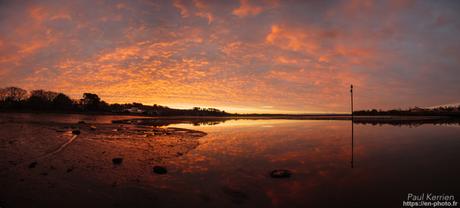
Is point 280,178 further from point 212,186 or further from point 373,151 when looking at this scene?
point 373,151

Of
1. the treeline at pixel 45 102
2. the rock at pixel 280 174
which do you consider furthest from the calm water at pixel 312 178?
the treeline at pixel 45 102

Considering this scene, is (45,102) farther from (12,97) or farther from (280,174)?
(280,174)

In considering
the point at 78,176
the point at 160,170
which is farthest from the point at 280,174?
the point at 78,176

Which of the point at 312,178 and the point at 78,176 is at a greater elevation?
the point at 312,178

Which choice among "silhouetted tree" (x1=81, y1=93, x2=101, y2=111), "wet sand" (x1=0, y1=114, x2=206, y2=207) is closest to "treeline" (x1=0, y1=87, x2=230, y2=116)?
"silhouetted tree" (x1=81, y1=93, x2=101, y2=111)

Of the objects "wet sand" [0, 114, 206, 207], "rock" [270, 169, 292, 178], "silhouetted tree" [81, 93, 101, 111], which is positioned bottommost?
"wet sand" [0, 114, 206, 207]

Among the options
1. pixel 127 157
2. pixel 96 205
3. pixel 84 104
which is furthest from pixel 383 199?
pixel 84 104

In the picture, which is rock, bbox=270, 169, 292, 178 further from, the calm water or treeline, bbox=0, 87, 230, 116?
treeline, bbox=0, 87, 230, 116

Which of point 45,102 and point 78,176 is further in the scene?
point 45,102

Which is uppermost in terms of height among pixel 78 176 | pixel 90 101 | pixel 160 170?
pixel 90 101

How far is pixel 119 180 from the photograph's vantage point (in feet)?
33.4

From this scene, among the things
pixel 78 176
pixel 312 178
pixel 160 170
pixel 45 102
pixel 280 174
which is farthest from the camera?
pixel 45 102

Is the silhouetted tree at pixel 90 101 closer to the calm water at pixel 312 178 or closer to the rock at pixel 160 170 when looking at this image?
the calm water at pixel 312 178

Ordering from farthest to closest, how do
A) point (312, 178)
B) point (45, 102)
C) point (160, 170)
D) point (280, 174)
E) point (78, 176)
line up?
point (45, 102) → point (160, 170) → point (280, 174) → point (312, 178) → point (78, 176)
